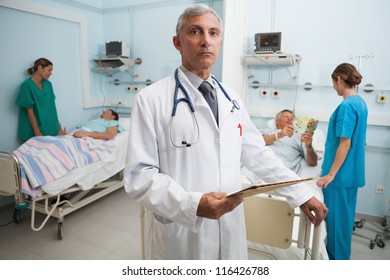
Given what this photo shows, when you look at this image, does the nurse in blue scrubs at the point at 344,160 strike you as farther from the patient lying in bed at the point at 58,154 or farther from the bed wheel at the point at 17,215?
the bed wheel at the point at 17,215

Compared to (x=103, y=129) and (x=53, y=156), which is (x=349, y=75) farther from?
(x=103, y=129)

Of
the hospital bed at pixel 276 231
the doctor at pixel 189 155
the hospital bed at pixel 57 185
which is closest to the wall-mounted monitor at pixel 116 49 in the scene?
the hospital bed at pixel 57 185

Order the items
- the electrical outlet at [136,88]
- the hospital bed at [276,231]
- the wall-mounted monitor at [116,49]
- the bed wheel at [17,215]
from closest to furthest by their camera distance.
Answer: the hospital bed at [276,231]
the bed wheel at [17,215]
the wall-mounted monitor at [116,49]
the electrical outlet at [136,88]

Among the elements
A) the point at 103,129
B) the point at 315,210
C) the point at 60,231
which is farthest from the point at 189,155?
the point at 103,129

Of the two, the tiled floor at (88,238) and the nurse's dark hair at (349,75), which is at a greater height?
the nurse's dark hair at (349,75)

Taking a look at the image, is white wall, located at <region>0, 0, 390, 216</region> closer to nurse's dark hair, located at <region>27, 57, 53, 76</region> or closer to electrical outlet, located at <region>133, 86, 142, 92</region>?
nurse's dark hair, located at <region>27, 57, 53, 76</region>

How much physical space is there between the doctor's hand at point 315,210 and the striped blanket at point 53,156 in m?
2.01

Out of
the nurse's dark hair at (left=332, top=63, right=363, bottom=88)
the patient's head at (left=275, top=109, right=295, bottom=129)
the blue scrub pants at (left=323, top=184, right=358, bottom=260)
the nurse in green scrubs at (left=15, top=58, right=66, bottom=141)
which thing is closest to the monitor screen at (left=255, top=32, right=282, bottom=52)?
the patient's head at (left=275, top=109, right=295, bottom=129)

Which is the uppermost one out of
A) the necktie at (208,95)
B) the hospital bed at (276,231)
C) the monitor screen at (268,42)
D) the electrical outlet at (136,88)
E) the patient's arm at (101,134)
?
the monitor screen at (268,42)

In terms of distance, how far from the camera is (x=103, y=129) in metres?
3.43

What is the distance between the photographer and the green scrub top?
9.72 feet

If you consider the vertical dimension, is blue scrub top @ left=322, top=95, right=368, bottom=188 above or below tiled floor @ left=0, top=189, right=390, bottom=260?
above

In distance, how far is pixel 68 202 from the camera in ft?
8.36

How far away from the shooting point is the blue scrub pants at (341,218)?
2.07 m
